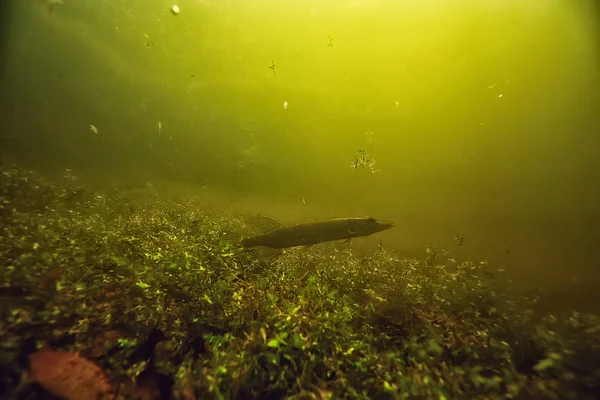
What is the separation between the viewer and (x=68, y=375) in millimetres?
2107

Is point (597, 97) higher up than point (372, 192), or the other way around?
point (597, 97)

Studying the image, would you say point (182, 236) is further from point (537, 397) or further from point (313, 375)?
point (537, 397)

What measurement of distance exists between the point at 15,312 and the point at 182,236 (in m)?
2.42

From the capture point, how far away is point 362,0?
14.2m

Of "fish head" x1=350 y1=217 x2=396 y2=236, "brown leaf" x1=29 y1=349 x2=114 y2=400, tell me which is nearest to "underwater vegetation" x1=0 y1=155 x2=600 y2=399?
"brown leaf" x1=29 y1=349 x2=114 y2=400

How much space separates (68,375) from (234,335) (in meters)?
1.38

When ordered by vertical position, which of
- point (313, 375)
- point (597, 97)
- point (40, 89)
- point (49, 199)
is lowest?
point (313, 375)

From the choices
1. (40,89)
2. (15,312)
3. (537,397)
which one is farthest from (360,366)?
(40,89)

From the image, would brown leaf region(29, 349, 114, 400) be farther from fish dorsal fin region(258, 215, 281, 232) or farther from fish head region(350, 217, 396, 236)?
fish head region(350, 217, 396, 236)

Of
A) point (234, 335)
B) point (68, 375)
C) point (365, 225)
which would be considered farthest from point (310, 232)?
point (68, 375)

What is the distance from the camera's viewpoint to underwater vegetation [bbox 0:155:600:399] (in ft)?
7.11

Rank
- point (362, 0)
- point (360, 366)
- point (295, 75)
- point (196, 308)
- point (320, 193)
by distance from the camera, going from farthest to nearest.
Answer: point (320, 193) < point (295, 75) < point (362, 0) < point (196, 308) < point (360, 366)

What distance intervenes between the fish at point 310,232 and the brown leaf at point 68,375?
8.32ft

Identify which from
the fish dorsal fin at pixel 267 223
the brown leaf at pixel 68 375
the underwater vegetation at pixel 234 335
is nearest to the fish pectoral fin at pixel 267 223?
the fish dorsal fin at pixel 267 223
